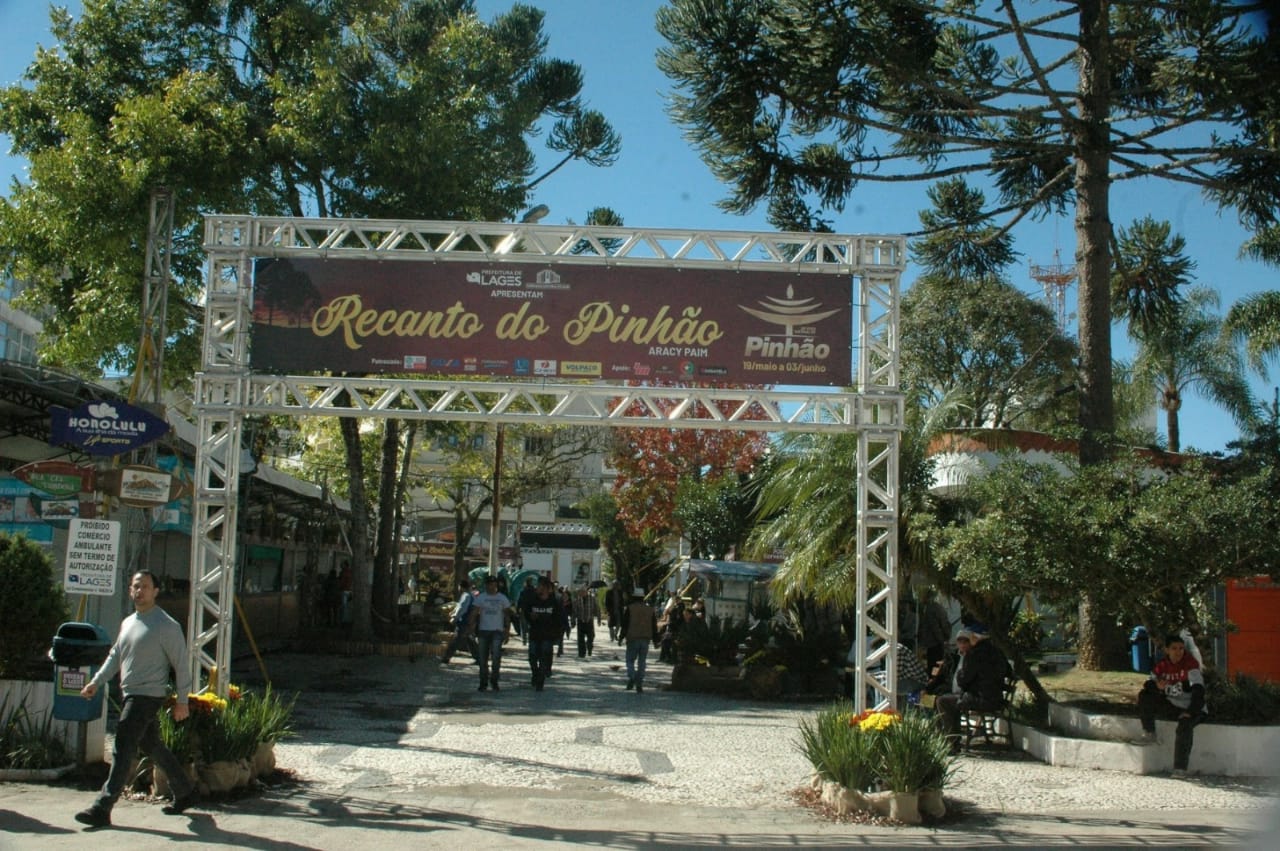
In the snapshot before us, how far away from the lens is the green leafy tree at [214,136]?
16.8 m

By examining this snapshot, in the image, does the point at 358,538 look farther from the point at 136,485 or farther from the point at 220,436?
the point at 220,436

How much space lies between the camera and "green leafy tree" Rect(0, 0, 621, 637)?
16.8 meters

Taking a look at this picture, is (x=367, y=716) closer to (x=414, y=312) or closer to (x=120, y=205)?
(x=414, y=312)

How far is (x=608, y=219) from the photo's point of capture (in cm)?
2194

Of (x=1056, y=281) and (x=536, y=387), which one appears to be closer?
(x=536, y=387)

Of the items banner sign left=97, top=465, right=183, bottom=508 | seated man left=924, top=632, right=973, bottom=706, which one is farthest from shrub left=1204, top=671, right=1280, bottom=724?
banner sign left=97, top=465, right=183, bottom=508

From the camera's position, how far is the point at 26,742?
9258 millimetres

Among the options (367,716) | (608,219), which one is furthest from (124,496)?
(608,219)

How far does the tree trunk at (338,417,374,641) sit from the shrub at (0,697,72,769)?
1169 cm

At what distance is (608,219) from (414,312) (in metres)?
11.8

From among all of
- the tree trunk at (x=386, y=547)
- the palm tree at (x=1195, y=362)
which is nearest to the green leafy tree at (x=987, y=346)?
the palm tree at (x=1195, y=362)

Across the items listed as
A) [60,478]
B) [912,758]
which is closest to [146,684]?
[60,478]

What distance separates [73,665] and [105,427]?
268 centimetres

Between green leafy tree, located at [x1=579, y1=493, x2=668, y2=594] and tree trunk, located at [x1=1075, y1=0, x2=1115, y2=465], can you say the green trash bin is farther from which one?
green leafy tree, located at [x1=579, y1=493, x2=668, y2=594]
